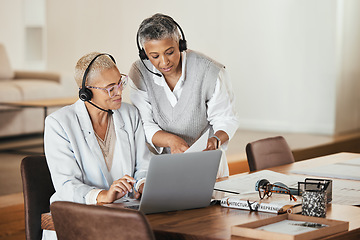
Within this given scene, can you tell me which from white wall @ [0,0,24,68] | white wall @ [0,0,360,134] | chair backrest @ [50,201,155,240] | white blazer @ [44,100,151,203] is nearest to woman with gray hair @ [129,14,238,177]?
white blazer @ [44,100,151,203]

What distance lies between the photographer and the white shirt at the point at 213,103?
2.53 m

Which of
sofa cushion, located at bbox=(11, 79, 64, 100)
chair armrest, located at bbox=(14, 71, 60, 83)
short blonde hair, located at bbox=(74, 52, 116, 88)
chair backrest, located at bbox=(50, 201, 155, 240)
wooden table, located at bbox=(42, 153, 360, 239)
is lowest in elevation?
sofa cushion, located at bbox=(11, 79, 64, 100)

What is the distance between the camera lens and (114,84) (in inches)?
86.7

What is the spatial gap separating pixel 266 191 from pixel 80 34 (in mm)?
6420

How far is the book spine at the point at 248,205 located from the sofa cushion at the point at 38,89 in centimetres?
502

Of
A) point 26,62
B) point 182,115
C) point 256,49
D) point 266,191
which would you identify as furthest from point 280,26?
point 266,191

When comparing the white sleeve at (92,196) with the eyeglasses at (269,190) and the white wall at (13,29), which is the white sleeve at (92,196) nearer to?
the eyeglasses at (269,190)

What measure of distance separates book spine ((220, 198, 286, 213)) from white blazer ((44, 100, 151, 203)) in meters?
0.40

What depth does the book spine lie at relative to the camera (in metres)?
1.86

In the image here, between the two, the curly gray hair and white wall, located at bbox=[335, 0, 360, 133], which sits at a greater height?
the curly gray hair

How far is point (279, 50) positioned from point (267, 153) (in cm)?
Answer: 427

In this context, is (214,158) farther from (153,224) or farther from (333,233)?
(333,233)

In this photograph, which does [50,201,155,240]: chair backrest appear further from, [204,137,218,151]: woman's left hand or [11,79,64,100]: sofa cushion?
[11,79,64,100]: sofa cushion

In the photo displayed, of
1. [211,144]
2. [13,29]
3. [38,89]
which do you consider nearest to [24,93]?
[38,89]
